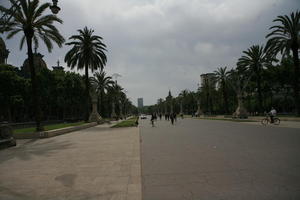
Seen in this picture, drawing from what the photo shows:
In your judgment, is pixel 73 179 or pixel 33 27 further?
pixel 33 27

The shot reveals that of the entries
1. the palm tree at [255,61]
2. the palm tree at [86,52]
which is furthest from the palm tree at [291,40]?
the palm tree at [86,52]

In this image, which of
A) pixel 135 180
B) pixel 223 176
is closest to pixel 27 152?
pixel 135 180

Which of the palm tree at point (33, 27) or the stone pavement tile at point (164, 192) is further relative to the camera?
the palm tree at point (33, 27)

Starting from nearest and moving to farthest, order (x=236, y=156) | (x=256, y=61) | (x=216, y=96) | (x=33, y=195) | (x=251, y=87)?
(x=33, y=195)
(x=236, y=156)
(x=256, y=61)
(x=251, y=87)
(x=216, y=96)

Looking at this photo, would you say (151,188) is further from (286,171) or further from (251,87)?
(251,87)

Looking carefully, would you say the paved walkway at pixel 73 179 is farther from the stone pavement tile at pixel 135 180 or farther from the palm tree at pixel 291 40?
the palm tree at pixel 291 40

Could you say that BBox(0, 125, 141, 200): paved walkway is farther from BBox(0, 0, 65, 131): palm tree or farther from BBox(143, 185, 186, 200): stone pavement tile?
BBox(0, 0, 65, 131): palm tree

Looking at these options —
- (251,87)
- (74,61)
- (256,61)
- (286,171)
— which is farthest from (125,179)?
(251,87)

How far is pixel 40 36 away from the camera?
20328mm

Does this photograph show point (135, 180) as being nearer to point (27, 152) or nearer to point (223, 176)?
point (223, 176)

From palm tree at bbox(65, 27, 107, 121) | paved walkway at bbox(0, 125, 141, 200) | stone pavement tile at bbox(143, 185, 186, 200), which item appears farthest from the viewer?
palm tree at bbox(65, 27, 107, 121)

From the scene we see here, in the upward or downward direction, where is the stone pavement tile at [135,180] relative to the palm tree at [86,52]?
downward

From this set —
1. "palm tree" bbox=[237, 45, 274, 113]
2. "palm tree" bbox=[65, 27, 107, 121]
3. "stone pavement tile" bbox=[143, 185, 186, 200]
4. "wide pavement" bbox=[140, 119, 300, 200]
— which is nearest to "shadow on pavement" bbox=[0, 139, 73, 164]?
"wide pavement" bbox=[140, 119, 300, 200]

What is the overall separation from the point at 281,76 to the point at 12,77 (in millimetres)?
53113
